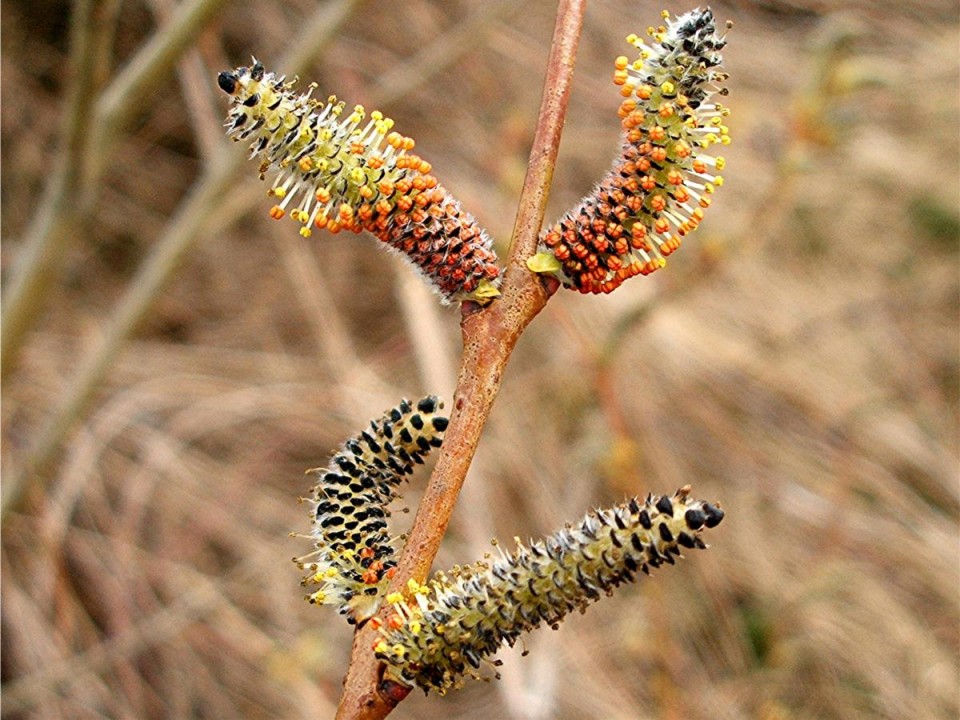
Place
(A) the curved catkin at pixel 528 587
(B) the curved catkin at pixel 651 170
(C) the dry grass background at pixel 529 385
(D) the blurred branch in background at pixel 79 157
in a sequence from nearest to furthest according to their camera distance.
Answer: (A) the curved catkin at pixel 528 587 < (B) the curved catkin at pixel 651 170 < (D) the blurred branch in background at pixel 79 157 < (C) the dry grass background at pixel 529 385

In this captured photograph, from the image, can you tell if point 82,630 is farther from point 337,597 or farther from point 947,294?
point 947,294

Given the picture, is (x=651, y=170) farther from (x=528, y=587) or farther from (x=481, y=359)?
(x=528, y=587)

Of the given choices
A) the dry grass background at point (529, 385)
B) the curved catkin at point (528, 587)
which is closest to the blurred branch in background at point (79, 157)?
the dry grass background at point (529, 385)

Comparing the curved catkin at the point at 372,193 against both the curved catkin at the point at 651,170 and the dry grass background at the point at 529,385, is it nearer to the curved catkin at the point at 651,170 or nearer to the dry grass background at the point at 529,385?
the curved catkin at the point at 651,170

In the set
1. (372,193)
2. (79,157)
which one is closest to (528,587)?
(372,193)

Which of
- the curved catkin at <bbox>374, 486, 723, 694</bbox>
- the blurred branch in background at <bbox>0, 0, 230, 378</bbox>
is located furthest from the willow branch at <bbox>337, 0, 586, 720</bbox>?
the blurred branch in background at <bbox>0, 0, 230, 378</bbox>

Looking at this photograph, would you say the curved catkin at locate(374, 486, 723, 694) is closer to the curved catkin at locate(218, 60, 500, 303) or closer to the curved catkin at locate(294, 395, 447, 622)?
the curved catkin at locate(294, 395, 447, 622)

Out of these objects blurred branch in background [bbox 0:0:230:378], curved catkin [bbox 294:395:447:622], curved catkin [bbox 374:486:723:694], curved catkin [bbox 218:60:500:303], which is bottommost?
curved catkin [bbox 374:486:723:694]
